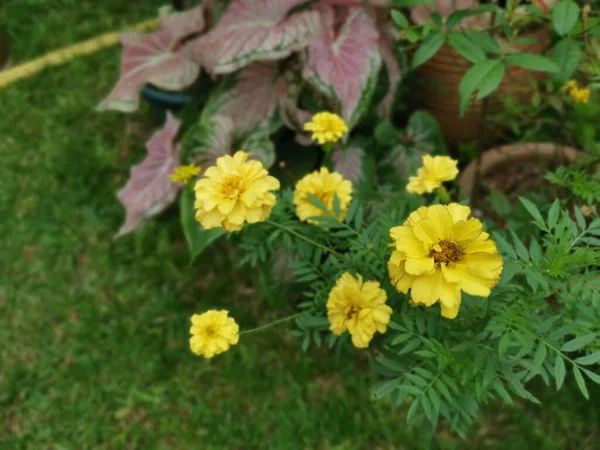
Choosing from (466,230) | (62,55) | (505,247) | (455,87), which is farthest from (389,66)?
(62,55)

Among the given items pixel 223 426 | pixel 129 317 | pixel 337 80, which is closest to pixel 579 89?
pixel 337 80

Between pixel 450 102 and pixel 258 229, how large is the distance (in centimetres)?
98

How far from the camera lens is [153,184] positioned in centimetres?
187

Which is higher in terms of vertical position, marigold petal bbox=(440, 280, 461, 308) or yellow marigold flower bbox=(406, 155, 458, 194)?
marigold petal bbox=(440, 280, 461, 308)

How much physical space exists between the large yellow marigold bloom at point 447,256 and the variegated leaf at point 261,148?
0.89 m

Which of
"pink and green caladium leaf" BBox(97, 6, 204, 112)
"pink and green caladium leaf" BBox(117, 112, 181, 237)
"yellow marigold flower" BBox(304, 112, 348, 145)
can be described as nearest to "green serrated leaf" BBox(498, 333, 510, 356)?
"yellow marigold flower" BBox(304, 112, 348, 145)

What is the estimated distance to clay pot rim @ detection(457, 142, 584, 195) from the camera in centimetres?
180

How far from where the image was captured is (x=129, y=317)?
6.13 feet

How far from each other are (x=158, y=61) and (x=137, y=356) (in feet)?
2.74

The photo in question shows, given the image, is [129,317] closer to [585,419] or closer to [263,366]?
[263,366]

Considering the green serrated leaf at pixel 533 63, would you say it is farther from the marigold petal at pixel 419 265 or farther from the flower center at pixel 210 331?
the flower center at pixel 210 331

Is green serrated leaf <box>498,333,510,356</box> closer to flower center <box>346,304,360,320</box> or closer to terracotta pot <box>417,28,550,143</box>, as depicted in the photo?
flower center <box>346,304,360,320</box>

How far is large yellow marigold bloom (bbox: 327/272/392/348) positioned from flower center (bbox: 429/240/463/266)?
190mm

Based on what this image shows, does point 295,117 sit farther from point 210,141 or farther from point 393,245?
point 393,245
